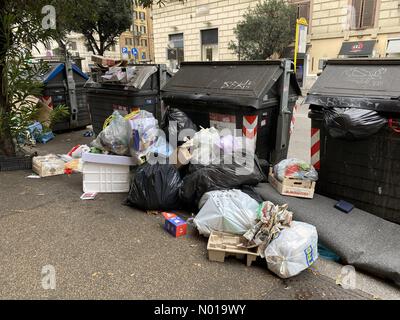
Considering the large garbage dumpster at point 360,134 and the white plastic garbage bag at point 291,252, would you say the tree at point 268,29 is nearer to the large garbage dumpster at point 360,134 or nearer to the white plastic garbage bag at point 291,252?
the large garbage dumpster at point 360,134

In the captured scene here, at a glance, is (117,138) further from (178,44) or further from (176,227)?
(178,44)

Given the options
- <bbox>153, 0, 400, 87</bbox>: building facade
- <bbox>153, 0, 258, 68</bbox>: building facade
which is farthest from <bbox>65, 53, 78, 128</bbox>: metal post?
<bbox>153, 0, 258, 68</bbox>: building facade

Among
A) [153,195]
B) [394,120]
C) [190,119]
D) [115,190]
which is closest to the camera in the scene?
[394,120]

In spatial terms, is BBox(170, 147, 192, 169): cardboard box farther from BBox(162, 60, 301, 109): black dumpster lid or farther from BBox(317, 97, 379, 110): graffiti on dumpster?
BBox(317, 97, 379, 110): graffiti on dumpster

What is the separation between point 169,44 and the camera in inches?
1030

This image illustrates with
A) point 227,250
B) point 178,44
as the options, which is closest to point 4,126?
point 227,250

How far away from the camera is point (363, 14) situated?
53.8 feet

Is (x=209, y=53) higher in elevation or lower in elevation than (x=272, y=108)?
higher

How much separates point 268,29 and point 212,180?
15622 mm

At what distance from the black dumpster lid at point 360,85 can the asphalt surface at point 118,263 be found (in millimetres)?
1370

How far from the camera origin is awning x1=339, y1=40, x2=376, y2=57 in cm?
1584

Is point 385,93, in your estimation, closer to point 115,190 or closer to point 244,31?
point 115,190

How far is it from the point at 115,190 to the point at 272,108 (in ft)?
6.73
